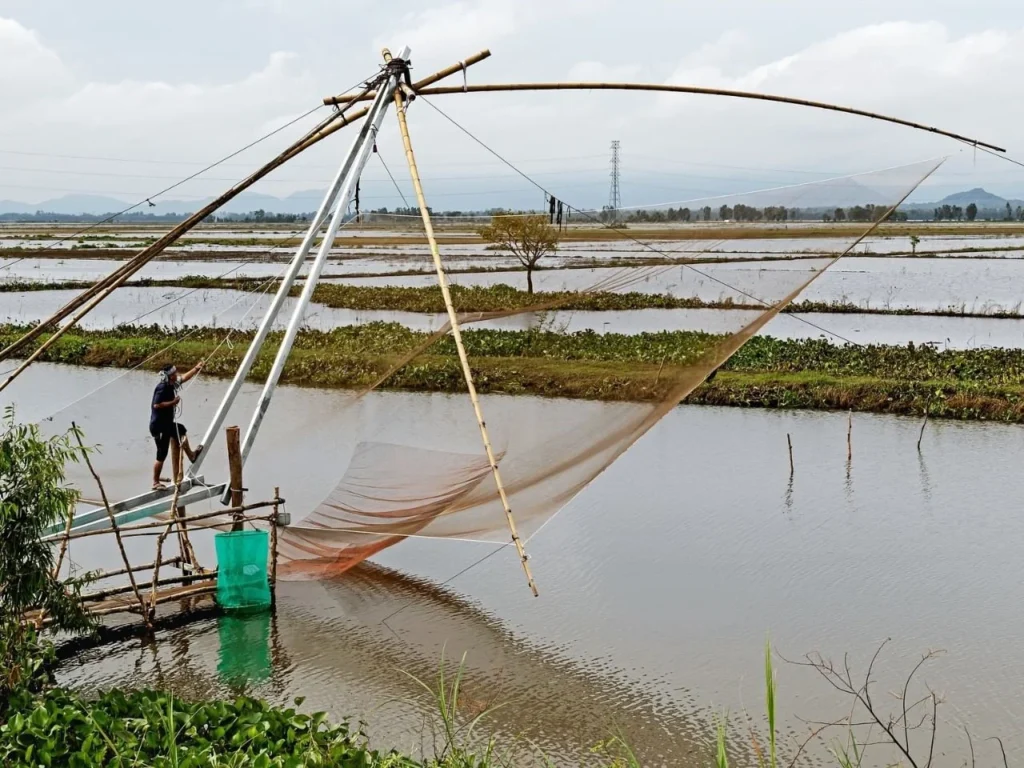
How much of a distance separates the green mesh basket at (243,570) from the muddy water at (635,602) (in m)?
0.23

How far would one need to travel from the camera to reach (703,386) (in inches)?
611

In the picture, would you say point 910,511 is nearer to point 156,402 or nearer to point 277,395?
point 277,395

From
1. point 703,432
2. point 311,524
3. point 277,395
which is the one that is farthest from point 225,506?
point 703,432

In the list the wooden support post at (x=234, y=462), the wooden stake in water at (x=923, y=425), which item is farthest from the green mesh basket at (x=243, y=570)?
the wooden stake in water at (x=923, y=425)

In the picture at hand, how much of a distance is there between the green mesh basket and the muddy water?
0.23 metres

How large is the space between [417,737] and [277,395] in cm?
430

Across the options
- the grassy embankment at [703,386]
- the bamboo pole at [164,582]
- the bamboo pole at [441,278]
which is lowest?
the bamboo pole at [164,582]

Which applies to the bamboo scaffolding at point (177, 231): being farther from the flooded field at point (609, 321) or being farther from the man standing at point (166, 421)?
the flooded field at point (609, 321)

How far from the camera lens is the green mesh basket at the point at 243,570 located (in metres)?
7.34

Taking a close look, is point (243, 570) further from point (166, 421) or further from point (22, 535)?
point (22, 535)

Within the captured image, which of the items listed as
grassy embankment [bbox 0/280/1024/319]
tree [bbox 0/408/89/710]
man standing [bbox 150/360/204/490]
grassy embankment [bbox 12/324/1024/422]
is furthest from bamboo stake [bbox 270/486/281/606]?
grassy embankment [bbox 0/280/1024/319]

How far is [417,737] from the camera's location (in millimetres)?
5746

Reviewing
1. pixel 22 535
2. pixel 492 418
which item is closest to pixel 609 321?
pixel 492 418

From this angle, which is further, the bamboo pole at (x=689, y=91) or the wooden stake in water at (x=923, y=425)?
the wooden stake in water at (x=923, y=425)
